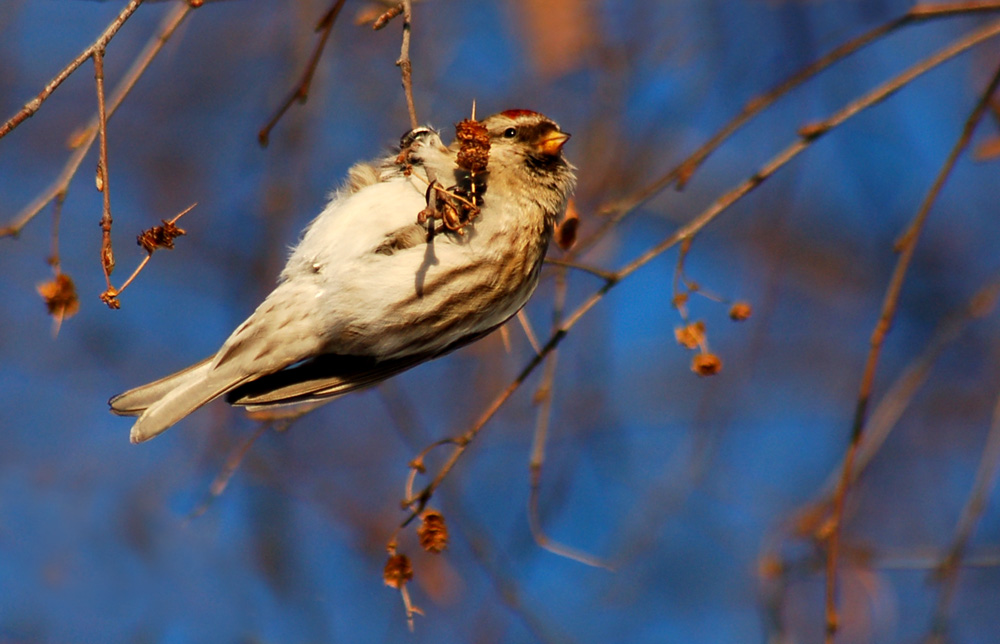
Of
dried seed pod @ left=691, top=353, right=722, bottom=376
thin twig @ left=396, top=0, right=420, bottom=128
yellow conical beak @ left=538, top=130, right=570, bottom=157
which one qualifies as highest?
thin twig @ left=396, top=0, right=420, bottom=128

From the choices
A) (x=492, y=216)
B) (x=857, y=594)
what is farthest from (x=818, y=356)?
(x=492, y=216)

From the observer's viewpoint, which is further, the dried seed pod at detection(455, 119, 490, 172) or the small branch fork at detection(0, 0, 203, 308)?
the dried seed pod at detection(455, 119, 490, 172)

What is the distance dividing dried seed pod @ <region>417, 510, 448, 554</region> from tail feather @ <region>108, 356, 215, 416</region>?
0.77 metres

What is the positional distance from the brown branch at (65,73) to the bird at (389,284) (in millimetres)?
838

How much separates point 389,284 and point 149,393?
691 millimetres

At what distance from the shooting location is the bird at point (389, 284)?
7.76 ft

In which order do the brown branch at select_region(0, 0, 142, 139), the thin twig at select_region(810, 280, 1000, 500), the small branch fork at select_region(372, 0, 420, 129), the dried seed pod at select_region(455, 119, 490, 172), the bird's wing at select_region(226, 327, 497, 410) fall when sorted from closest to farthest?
the brown branch at select_region(0, 0, 142, 139), the small branch fork at select_region(372, 0, 420, 129), the dried seed pod at select_region(455, 119, 490, 172), the bird's wing at select_region(226, 327, 497, 410), the thin twig at select_region(810, 280, 1000, 500)

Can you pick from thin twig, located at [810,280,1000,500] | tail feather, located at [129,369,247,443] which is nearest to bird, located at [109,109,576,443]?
tail feather, located at [129,369,247,443]

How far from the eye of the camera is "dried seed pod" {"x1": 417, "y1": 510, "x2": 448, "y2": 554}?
204cm

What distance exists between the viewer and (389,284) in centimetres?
237

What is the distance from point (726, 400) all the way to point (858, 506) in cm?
278

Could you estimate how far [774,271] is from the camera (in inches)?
130

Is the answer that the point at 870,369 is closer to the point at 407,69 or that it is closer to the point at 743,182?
the point at 743,182

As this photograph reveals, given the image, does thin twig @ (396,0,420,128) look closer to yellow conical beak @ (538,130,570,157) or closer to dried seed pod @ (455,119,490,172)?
dried seed pod @ (455,119,490,172)
